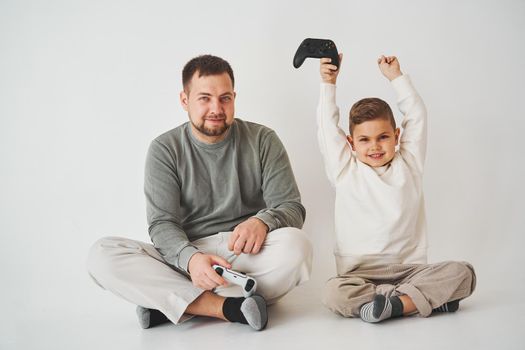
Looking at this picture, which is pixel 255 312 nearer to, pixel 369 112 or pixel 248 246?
pixel 248 246

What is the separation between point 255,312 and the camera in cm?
160

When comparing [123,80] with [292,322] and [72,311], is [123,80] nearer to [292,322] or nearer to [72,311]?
[72,311]

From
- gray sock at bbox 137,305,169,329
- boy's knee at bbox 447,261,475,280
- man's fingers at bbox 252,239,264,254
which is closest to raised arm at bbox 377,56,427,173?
boy's knee at bbox 447,261,475,280

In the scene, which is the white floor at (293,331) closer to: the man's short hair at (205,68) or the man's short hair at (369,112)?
the man's short hair at (369,112)

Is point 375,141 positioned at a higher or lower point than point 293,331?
higher

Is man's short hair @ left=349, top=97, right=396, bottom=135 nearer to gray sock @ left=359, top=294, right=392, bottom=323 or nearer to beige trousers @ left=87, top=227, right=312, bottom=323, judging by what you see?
beige trousers @ left=87, top=227, right=312, bottom=323

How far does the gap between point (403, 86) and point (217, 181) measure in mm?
694

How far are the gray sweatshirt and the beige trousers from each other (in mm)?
121

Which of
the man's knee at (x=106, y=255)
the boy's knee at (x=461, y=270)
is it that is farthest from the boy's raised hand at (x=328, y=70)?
the man's knee at (x=106, y=255)

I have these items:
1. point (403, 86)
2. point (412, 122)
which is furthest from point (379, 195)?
point (403, 86)

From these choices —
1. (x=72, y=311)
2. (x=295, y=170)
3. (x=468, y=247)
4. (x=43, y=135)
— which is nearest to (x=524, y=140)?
(x=468, y=247)

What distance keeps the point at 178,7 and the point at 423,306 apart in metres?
1.61

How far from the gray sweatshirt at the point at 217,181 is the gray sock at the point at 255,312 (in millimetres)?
323

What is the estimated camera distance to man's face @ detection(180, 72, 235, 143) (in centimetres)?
187
